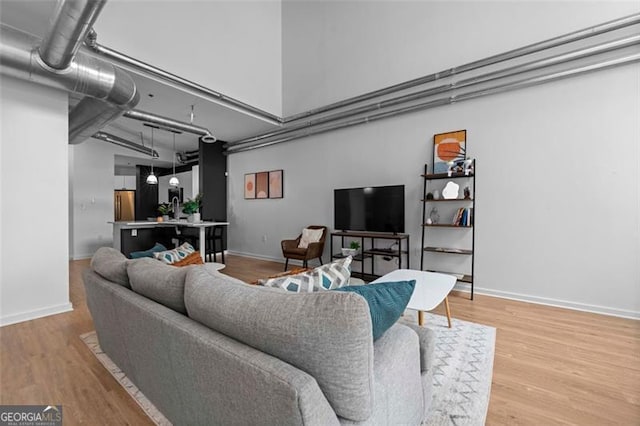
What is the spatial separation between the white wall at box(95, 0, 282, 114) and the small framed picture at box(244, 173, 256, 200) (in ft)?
5.72

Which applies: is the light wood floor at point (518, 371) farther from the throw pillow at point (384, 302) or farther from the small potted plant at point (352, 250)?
the small potted plant at point (352, 250)

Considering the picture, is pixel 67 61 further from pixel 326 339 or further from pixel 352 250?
pixel 352 250

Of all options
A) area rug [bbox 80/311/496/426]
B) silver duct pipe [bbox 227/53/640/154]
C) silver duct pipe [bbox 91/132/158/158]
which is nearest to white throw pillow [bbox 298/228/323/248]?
silver duct pipe [bbox 227/53/640/154]

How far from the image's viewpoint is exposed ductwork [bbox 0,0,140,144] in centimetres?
201

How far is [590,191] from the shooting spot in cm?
306

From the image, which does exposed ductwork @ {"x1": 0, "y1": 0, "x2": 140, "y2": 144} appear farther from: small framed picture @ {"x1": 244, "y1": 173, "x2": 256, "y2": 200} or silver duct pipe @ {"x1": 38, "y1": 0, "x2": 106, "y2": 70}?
small framed picture @ {"x1": 244, "y1": 173, "x2": 256, "y2": 200}

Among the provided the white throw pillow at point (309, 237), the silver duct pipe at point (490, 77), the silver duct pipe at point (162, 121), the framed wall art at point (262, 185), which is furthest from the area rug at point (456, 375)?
the framed wall art at point (262, 185)

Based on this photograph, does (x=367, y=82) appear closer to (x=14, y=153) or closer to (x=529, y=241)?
(x=529, y=241)

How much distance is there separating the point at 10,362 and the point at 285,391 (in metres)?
2.68

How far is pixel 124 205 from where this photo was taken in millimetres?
8602

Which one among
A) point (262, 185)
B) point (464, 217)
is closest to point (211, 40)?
point (262, 185)

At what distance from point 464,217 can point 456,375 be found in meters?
2.22

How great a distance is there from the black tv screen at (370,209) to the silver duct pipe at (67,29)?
11.5 feet

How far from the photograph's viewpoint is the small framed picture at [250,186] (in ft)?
21.9
